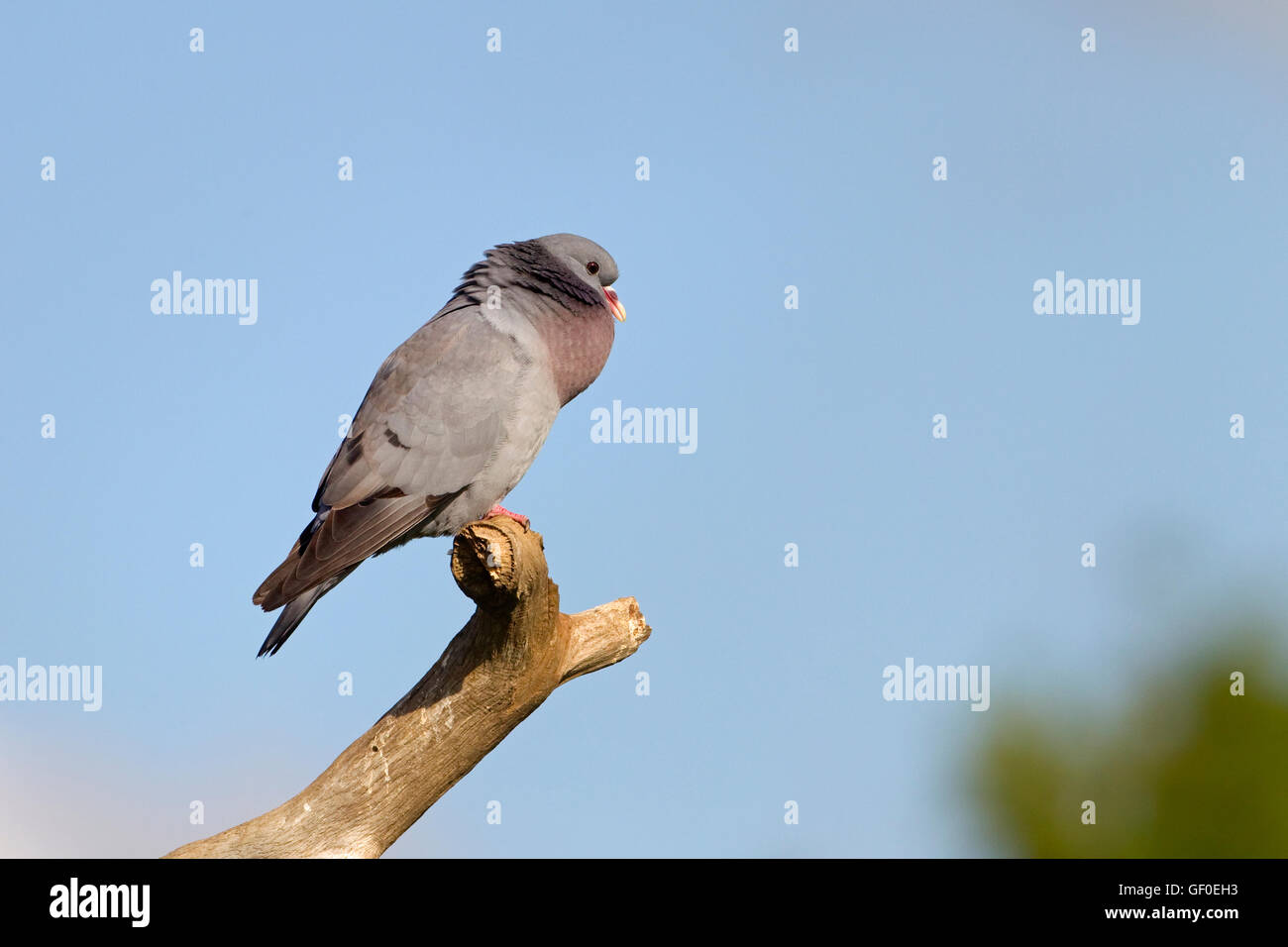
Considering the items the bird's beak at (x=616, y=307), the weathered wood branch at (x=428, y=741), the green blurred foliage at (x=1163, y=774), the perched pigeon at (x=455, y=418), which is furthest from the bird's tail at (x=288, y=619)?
the green blurred foliage at (x=1163, y=774)

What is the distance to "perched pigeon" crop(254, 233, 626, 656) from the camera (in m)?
8.24

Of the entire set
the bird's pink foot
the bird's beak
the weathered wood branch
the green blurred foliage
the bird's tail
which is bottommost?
the green blurred foliage

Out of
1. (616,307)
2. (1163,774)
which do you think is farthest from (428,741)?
(1163,774)

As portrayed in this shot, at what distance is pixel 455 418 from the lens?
8555 millimetres

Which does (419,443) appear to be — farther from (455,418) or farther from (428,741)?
(428,741)

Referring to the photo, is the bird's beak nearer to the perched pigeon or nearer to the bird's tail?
the perched pigeon

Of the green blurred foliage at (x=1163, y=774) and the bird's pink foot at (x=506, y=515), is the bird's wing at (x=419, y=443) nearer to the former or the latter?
the bird's pink foot at (x=506, y=515)

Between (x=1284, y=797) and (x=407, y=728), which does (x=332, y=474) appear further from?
(x=1284, y=797)

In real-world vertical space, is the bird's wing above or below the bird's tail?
above

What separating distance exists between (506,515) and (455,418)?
30.3 inches

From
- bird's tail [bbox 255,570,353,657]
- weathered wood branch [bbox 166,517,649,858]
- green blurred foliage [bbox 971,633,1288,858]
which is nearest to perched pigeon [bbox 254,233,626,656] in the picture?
bird's tail [bbox 255,570,353,657]

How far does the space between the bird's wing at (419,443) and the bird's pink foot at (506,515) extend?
0.31 metres

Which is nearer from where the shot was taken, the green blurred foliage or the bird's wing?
the bird's wing

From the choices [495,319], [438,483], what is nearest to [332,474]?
[438,483]
